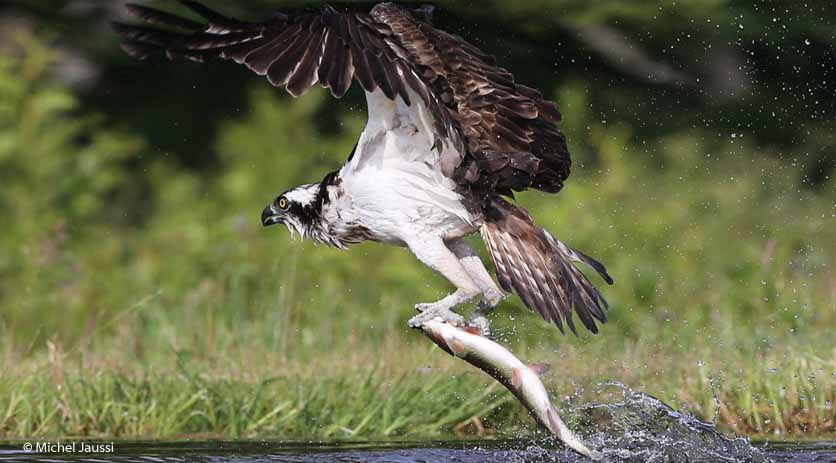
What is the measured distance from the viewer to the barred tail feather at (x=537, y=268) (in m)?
4.82

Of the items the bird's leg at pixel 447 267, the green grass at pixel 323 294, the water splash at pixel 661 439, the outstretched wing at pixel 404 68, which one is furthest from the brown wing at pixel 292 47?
the green grass at pixel 323 294

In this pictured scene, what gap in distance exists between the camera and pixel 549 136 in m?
5.24

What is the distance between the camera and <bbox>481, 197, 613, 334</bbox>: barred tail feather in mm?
4824

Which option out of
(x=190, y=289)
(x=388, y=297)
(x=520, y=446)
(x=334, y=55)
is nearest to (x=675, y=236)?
(x=388, y=297)

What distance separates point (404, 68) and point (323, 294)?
3.20m

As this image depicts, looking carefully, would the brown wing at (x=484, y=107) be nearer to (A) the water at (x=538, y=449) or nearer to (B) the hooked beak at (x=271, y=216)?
(B) the hooked beak at (x=271, y=216)

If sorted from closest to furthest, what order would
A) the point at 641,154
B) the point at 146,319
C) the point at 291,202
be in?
the point at 291,202 < the point at 146,319 < the point at 641,154

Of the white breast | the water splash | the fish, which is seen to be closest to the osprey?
the white breast

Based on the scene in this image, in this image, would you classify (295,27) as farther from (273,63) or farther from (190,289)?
(190,289)

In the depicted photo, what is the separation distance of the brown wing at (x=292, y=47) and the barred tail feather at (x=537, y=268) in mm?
739

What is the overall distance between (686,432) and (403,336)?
280 cm

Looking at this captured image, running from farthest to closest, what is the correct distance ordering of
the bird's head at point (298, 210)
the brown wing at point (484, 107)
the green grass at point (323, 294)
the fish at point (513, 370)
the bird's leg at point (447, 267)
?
the green grass at point (323, 294) → the bird's head at point (298, 210) → the brown wing at point (484, 107) → the bird's leg at point (447, 267) → the fish at point (513, 370)

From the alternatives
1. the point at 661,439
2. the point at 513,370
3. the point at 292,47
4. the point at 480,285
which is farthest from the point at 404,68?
the point at 661,439

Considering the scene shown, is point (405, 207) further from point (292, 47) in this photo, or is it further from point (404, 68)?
point (292, 47)
